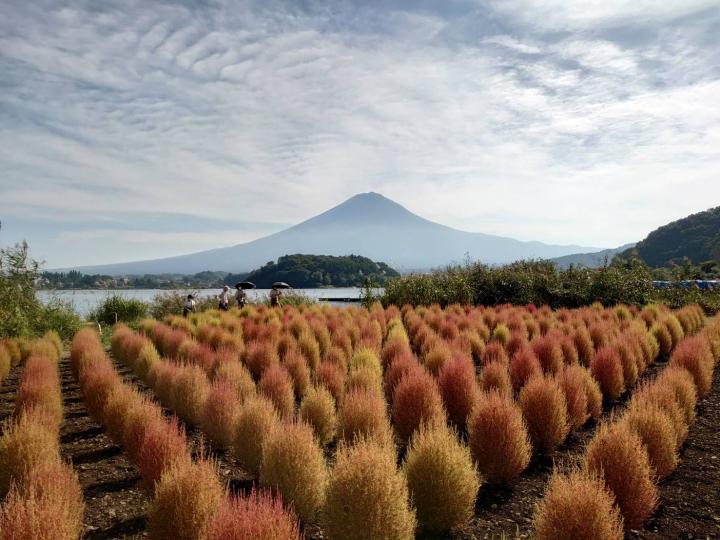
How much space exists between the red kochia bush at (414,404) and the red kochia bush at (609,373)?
3.37 meters

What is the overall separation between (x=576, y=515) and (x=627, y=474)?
1178mm

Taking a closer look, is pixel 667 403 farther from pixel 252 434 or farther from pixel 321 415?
pixel 252 434

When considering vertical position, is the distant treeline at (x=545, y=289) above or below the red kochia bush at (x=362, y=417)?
above

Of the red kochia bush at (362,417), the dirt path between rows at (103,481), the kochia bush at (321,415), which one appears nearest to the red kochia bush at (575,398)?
the red kochia bush at (362,417)

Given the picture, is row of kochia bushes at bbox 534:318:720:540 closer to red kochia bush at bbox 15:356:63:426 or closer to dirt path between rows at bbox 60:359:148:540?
dirt path between rows at bbox 60:359:148:540

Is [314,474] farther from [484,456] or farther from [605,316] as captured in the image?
[605,316]

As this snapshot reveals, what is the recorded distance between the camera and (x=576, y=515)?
126 inches

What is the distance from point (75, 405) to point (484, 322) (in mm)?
9606

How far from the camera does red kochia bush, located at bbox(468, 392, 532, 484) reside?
4.82 m

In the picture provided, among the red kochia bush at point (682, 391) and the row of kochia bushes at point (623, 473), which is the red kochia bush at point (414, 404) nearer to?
the row of kochia bushes at point (623, 473)

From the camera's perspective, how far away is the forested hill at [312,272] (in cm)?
4444

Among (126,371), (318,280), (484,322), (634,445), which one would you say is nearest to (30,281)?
(126,371)

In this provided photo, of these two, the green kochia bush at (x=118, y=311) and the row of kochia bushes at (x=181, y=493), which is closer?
the row of kochia bushes at (x=181, y=493)

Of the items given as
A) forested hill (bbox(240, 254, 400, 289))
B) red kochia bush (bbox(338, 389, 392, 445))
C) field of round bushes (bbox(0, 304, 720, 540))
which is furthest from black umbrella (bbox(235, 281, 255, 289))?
forested hill (bbox(240, 254, 400, 289))
